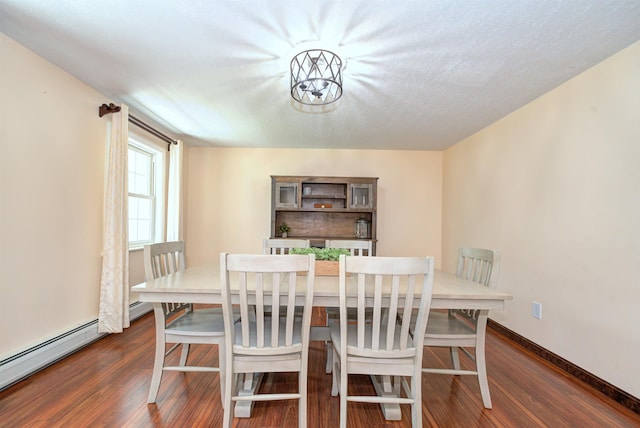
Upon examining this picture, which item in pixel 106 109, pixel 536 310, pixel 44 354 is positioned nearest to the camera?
pixel 44 354

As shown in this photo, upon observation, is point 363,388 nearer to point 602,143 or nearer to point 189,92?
point 602,143

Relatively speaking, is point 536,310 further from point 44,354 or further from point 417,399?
point 44,354

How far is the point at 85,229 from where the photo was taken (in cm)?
256

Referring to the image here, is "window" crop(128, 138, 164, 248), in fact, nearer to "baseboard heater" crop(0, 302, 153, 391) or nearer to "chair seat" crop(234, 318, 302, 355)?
"baseboard heater" crop(0, 302, 153, 391)

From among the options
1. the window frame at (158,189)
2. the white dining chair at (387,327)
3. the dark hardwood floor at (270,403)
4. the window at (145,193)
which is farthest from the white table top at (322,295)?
the window frame at (158,189)

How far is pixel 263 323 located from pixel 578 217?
96.6 inches

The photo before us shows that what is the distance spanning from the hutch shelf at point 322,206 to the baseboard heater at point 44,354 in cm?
226

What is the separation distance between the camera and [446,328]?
1.83 metres

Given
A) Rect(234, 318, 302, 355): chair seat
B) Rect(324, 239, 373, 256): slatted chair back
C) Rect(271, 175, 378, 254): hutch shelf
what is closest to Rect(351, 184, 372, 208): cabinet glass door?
Rect(271, 175, 378, 254): hutch shelf

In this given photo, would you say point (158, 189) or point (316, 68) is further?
point (158, 189)

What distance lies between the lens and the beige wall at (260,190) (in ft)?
14.9

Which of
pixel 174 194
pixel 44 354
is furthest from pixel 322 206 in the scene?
pixel 44 354

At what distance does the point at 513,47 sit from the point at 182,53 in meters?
2.21

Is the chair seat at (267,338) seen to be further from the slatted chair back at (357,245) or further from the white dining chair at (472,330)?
the slatted chair back at (357,245)
